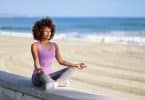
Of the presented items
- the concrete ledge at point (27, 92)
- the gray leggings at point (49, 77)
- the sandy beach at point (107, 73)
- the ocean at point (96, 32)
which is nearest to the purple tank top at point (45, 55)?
the gray leggings at point (49, 77)

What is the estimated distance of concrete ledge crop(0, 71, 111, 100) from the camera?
4.26 m

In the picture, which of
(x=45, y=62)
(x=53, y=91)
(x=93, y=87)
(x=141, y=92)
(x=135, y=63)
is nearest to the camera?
(x=53, y=91)

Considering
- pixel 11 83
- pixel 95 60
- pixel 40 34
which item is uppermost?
pixel 40 34

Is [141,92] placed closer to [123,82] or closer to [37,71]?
[123,82]

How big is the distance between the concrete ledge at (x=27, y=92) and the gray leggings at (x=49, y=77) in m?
0.08

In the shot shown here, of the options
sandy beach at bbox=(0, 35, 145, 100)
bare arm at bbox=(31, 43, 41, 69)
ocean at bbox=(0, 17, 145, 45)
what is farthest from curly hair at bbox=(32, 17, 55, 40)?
ocean at bbox=(0, 17, 145, 45)

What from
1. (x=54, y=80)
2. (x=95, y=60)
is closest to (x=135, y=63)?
(x=95, y=60)

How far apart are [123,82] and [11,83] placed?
17.5 ft

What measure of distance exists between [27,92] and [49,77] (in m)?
0.29

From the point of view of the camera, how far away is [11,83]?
5.05m

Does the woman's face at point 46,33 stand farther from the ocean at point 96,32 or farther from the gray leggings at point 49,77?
the ocean at point 96,32

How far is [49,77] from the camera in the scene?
487 cm

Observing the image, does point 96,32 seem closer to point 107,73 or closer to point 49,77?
point 107,73

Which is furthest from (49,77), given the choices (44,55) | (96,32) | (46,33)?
(96,32)
